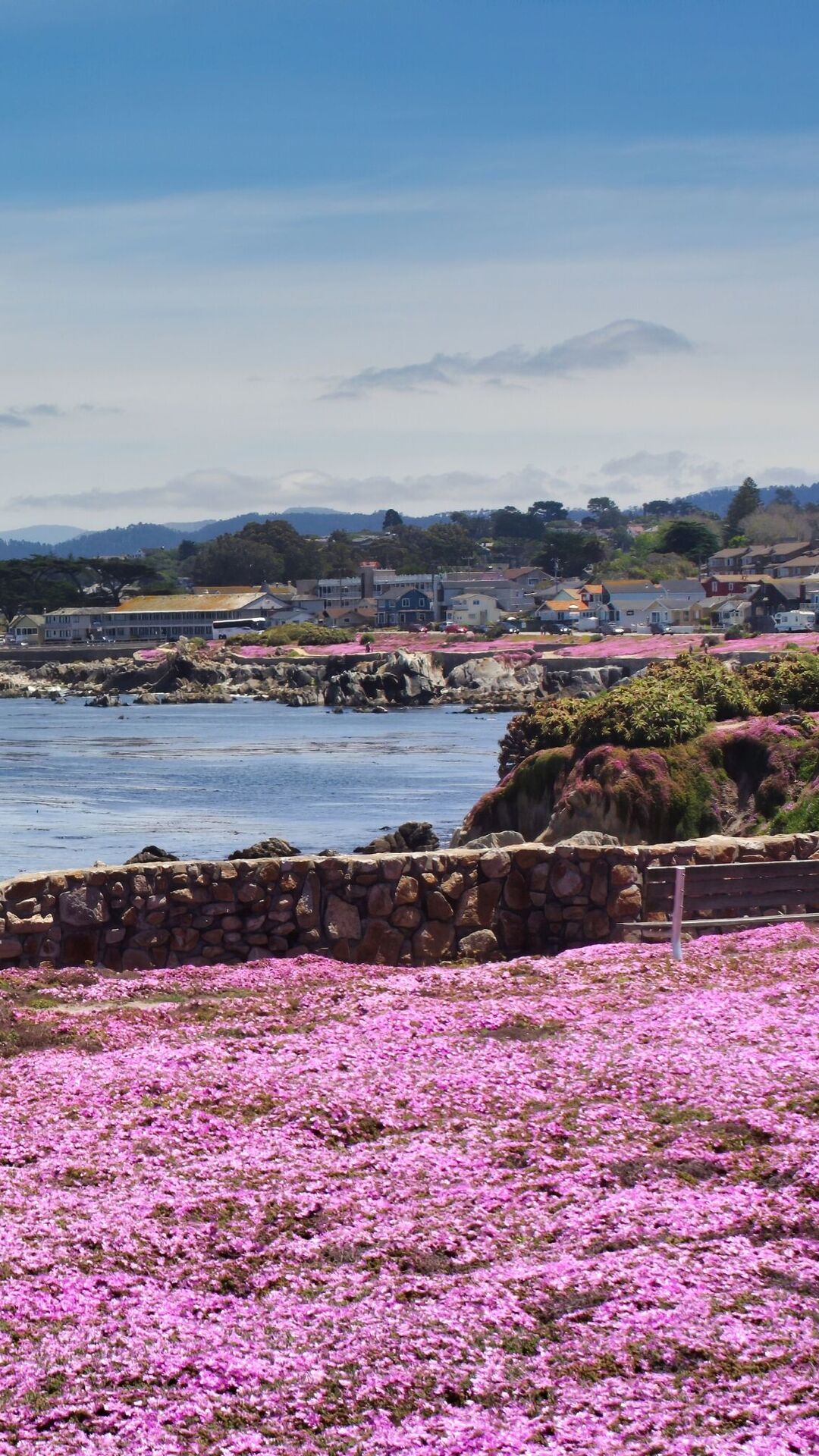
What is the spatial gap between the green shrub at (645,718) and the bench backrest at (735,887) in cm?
1568

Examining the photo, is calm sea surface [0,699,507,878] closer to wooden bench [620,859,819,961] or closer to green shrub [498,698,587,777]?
green shrub [498,698,587,777]

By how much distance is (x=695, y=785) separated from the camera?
3306 cm

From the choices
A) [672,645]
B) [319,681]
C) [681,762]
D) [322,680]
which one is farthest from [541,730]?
[322,680]

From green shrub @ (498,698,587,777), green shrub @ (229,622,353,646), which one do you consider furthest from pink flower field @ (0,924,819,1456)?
green shrub @ (229,622,353,646)

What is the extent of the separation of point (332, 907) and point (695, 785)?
16.7 m

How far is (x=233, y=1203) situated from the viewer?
10.2 metres

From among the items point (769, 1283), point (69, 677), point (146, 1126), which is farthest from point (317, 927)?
point (69, 677)

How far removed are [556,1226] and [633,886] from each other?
9.14 meters

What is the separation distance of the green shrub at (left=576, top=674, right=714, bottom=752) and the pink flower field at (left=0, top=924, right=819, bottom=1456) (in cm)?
1930

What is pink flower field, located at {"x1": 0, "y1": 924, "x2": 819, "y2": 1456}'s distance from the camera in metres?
7.50

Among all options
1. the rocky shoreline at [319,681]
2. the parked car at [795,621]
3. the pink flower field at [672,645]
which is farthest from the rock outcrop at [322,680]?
the parked car at [795,621]

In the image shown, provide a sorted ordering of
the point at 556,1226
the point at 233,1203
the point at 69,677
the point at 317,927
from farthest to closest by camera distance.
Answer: the point at 69,677 < the point at 317,927 < the point at 233,1203 < the point at 556,1226

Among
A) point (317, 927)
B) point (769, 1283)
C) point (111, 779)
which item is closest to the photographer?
point (769, 1283)

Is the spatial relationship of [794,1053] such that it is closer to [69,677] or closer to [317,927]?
[317,927]
